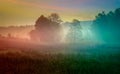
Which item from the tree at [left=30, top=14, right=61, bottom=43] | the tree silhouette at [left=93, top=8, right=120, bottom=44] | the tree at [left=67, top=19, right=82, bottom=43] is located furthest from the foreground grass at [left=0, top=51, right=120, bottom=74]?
the tree silhouette at [left=93, top=8, right=120, bottom=44]

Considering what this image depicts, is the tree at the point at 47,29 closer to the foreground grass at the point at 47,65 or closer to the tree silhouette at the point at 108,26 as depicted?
the tree silhouette at the point at 108,26

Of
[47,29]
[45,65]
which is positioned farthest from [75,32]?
[45,65]

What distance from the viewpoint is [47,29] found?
40812 mm

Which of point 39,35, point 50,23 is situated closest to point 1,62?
point 39,35

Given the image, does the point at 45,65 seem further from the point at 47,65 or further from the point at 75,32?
the point at 75,32

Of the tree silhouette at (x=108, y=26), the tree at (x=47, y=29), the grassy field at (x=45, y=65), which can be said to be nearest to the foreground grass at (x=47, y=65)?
the grassy field at (x=45, y=65)

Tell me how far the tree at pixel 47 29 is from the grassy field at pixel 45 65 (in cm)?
1202

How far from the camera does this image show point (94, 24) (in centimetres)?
5022

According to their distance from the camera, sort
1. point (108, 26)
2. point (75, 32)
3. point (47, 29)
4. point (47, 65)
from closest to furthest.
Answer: point (47, 65) < point (47, 29) < point (75, 32) < point (108, 26)

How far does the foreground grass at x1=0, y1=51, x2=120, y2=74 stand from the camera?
19.6m

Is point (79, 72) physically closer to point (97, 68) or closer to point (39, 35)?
point (97, 68)

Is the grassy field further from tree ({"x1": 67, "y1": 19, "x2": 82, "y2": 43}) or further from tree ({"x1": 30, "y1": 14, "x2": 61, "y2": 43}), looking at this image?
tree ({"x1": 67, "y1": 19, "x2": 82, "y2": 43})

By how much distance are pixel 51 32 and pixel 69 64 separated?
19.0m

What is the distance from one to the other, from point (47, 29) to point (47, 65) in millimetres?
19736
